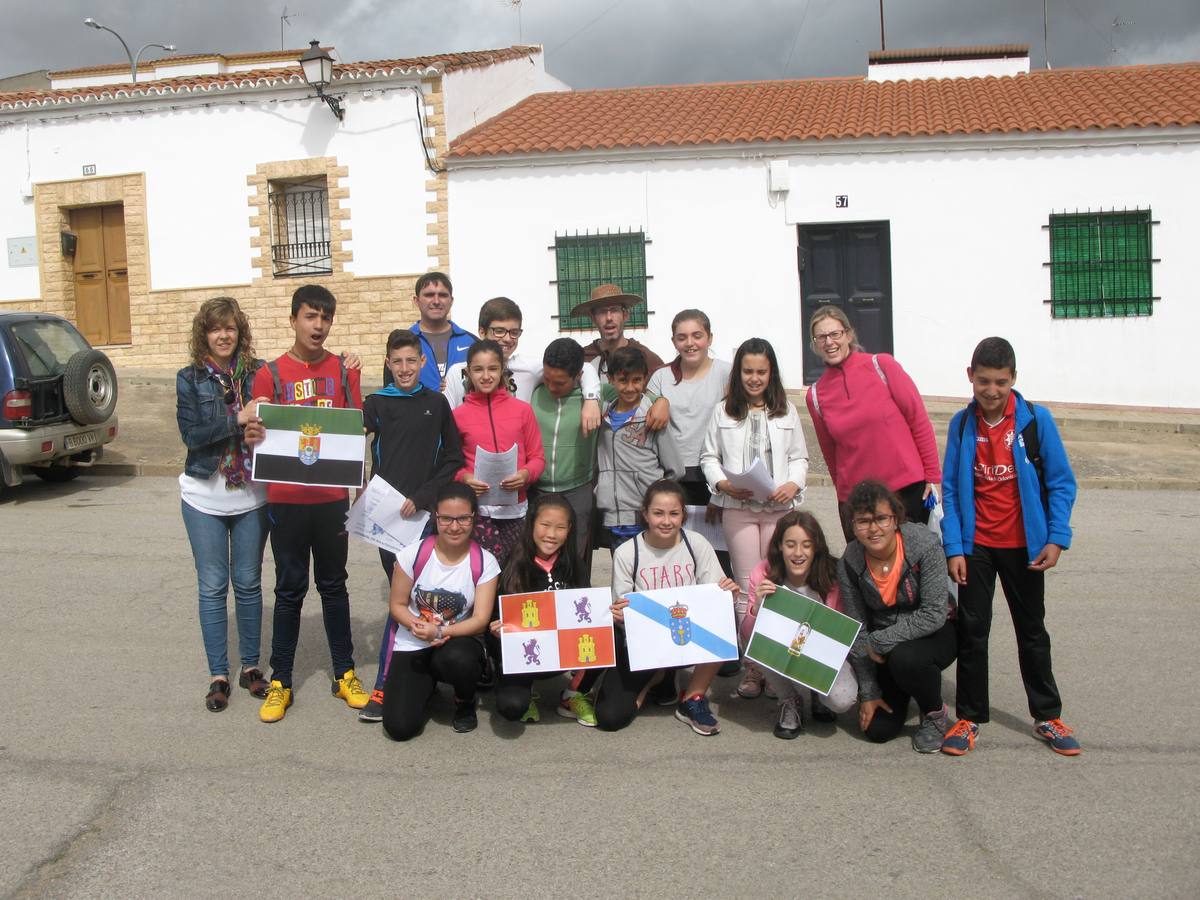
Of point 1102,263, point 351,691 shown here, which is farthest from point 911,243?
point 351,691

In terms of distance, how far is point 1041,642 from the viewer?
4488mm

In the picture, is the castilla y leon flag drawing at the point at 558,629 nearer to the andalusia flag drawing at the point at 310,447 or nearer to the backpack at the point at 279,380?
the andalusia flag drawing at the point at 310,447

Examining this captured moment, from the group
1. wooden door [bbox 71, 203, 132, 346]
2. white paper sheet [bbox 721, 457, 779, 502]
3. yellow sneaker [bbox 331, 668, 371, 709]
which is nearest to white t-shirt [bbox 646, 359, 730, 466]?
white paper sheet [bbox 721, 457, 779, 502]

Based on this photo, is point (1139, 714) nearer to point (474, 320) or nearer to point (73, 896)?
point (73, 896)

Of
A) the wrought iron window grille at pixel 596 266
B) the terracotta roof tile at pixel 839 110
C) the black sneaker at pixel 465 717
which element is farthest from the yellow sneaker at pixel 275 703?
the terracotta roof tile at pixel 839 110

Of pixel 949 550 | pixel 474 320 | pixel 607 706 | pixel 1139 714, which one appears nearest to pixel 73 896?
pixel 607 706

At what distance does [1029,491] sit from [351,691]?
316 centimetres

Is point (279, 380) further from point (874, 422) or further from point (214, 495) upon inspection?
point (874, 422)

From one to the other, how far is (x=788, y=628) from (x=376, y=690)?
191 centimetres

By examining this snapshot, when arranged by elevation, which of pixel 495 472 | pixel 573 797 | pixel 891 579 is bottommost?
pixel 573 797

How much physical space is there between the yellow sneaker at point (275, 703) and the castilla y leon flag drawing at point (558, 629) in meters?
1.08

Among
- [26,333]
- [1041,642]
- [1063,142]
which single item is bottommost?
[1041,642]

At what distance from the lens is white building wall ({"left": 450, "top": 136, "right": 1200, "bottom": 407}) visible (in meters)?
15.6

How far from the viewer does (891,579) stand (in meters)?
4.61
